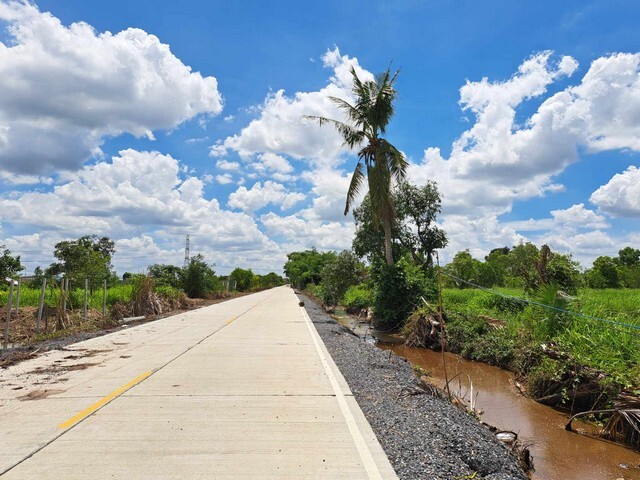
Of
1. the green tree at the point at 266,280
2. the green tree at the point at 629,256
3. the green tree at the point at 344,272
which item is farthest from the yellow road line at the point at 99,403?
the green tree at the point at 266,280

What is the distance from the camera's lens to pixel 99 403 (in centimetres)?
628

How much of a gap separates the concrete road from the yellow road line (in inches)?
1.0

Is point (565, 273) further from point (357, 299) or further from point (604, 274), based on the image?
point (604, 274)

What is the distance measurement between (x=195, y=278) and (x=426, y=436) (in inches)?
1559

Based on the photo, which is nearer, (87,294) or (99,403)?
(99,403)

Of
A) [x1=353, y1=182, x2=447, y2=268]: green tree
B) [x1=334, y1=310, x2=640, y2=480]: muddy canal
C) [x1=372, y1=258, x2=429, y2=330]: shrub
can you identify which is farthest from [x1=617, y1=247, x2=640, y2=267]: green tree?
[x1=334, y1=310, x2=640, y2=480]: muddy canal

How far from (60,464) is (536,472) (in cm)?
574

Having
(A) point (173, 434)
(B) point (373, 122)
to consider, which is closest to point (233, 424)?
(A) point (173, 434)

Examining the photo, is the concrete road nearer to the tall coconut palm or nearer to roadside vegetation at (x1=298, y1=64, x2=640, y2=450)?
roadside vegetation at (x1=298, y1=64, x2=640, y2=450)

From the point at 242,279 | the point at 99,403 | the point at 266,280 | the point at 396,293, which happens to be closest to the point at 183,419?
the point at 99,403

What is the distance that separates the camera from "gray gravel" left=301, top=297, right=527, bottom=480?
451 cm

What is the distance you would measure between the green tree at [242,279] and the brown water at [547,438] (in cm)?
6397

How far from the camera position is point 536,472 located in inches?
241

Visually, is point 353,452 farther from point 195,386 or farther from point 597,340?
point 597,340
